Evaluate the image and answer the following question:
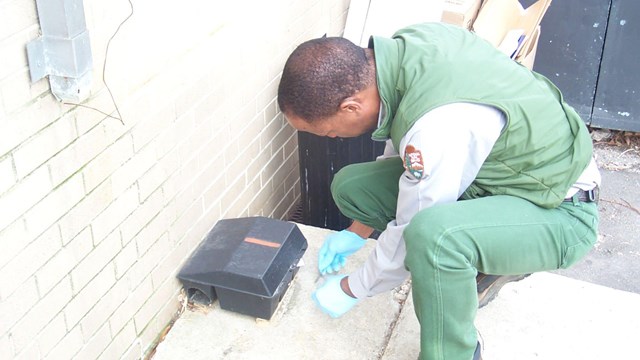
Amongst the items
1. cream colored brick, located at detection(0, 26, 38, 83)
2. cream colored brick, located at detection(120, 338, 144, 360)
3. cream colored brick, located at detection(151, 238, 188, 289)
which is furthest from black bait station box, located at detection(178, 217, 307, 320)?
cream colored brick, located at detection(0, 26, 38, 83)

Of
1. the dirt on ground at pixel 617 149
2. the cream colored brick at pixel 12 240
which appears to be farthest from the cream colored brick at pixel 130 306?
the dirt on ground at pixel 617 149

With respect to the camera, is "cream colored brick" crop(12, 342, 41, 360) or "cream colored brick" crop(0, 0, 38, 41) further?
"cream colored brick" crop(12, 342, 41, 360)

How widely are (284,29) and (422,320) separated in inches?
58.4

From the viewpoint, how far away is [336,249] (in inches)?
113

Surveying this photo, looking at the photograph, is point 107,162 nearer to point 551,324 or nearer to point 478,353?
point 478,353

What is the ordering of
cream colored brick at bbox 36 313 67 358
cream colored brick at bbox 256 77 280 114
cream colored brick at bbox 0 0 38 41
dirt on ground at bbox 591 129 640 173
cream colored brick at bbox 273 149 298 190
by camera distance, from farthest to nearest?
1. dirt on ground at bbox 591 129 640 173
2. cream colored brick at bbox 273 149 298 190
3. cream colored brick at bbox 256 77 280 114
4. cream colored brick at bbox 36 313 67 358
5. cream colored brick at bbox 0 0 38 41

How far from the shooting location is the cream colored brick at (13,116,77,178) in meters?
1.76

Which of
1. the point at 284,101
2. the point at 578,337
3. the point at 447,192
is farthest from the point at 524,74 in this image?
the point at 578,337

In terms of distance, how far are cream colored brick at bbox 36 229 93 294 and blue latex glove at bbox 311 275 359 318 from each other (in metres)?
0.83

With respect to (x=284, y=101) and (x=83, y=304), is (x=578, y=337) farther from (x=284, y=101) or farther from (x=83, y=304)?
(x=83, y=304)

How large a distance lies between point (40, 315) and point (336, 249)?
1221 millimetres

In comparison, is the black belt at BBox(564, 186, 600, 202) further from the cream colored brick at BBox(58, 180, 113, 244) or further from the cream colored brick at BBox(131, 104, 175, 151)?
the cream colored brick at BBox(58, 180, 113, 244)

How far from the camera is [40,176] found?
6.03 ft

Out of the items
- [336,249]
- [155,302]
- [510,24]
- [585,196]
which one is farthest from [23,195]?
[510,24]
